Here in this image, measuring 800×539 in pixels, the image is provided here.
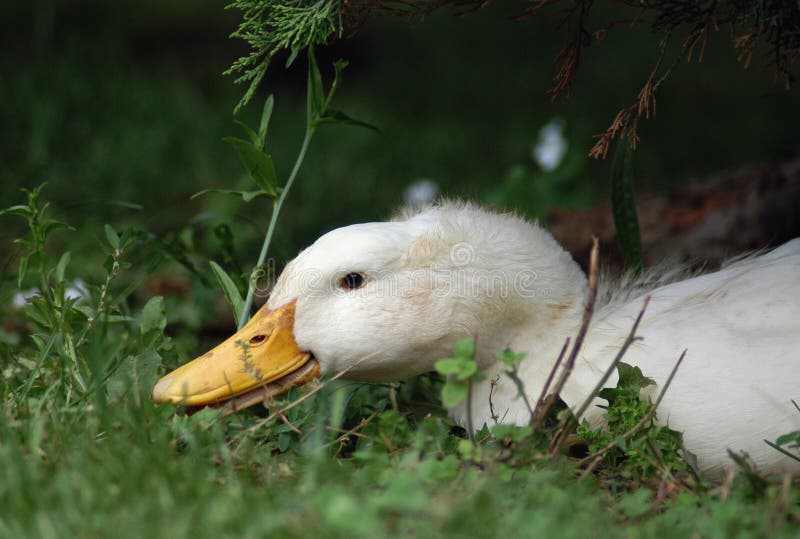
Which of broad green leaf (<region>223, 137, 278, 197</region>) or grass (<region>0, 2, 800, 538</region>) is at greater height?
broad green leaf (<region>223, 137, 278, 197</region>)

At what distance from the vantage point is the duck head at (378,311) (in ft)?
9.95

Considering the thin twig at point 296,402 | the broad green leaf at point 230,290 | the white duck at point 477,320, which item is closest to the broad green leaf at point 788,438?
the white duck at point 477,320

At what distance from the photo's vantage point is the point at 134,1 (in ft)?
30.3

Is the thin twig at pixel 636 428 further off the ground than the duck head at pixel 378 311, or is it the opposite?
the duck head at pixel 378 311

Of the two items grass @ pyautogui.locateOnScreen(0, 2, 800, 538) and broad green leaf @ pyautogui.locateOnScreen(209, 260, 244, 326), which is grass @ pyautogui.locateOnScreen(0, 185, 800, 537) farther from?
broad green leaf @ pyautogui.locateOnScreen(209, 260, 244, 326)

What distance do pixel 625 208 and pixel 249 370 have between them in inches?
61.9

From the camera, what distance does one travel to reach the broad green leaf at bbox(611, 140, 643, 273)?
148 inches

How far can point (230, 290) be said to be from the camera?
3357 mm

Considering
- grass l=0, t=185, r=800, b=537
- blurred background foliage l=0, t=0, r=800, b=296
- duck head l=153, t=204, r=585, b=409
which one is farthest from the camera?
blurred background foliage l=0, t=0, r=800, b=296

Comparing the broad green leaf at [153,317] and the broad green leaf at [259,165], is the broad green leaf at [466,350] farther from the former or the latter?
the broad green leaf at [153,317]

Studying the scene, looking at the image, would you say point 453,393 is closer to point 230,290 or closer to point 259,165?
point 230,290

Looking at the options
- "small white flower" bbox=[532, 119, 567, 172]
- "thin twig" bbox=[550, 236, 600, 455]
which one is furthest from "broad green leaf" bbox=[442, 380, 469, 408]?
"small white flower" bbox=[532, 119, 567, 172]

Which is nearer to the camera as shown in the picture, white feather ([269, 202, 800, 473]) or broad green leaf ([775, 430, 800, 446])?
broad green leaf ([775, 430, 800, 446])

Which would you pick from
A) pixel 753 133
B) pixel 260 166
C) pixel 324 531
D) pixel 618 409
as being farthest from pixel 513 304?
pixel 753 133
